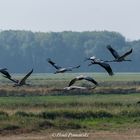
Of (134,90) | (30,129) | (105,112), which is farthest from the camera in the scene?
(134,90)

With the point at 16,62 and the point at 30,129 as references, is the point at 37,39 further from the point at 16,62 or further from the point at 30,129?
the point at 30,129

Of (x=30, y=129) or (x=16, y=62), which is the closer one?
(x=30, y=129)

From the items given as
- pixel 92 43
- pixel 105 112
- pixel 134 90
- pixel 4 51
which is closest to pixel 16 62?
pixel 4 51

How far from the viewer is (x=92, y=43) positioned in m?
143

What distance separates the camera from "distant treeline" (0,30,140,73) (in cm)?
12888

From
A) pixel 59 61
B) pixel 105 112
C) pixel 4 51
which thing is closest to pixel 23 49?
pixel 4 51

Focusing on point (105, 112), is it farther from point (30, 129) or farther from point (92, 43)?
point (92, 43)

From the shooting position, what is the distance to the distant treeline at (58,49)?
423ft

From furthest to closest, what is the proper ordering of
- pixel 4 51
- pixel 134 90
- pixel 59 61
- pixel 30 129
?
pixel 4 51
pixel 59 61
pixel 134 90
pixel 30 129

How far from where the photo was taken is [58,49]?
137 m

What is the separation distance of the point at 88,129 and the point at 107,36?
126m

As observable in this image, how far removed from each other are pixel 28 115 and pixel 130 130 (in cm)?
468

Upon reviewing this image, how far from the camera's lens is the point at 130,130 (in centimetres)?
2738

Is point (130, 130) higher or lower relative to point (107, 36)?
lower
